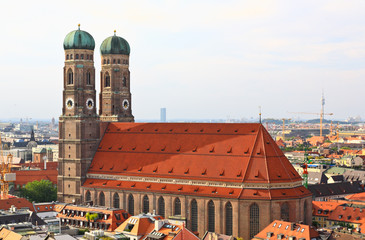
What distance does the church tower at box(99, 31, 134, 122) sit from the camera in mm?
167000

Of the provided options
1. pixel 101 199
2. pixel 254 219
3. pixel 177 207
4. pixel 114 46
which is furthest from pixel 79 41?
pixel 254 219

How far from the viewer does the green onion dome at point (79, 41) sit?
154m

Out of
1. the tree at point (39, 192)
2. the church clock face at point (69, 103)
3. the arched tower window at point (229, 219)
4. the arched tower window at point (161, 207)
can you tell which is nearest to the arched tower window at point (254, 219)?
the arched tower window at point (229, 219)

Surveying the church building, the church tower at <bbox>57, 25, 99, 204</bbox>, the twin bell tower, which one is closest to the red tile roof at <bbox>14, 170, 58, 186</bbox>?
the church building

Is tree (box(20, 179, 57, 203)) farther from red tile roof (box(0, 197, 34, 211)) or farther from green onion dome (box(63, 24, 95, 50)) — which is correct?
green onion dome (box(63, 24, 95, 50))

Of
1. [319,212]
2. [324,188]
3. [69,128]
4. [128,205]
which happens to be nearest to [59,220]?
[128,205]

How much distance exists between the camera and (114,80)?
167125mm

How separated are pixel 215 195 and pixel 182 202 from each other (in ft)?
28.1

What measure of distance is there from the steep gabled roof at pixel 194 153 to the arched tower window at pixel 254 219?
570 cm

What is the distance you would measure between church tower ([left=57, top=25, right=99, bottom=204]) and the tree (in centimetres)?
2096

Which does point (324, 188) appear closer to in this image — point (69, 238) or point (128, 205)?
point (128, 205)

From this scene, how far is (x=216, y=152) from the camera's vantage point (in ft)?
454

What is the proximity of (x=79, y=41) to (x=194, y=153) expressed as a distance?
40.5 metres

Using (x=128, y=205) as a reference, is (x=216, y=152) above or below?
above
